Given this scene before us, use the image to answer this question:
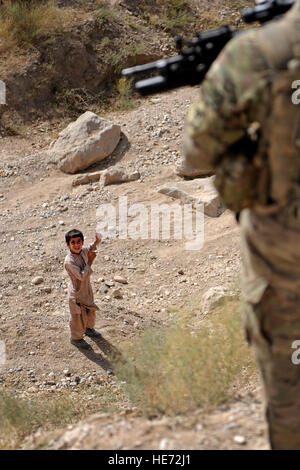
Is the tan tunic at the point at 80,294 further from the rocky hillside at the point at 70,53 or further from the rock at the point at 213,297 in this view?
the rocky hillside at the point at 70,53

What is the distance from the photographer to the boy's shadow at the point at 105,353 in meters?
5.62

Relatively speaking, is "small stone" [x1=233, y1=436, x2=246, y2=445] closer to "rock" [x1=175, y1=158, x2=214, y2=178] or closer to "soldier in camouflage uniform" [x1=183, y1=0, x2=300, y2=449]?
"soldier in camouflage uniform" [x1=183, y1=0, x2=300, y2=449]

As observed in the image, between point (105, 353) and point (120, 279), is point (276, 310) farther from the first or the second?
point (120, 279)

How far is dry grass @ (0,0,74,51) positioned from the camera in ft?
37.4

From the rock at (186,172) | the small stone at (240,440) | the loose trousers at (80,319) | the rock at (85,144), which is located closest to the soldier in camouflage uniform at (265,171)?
the small stone at (240,440)

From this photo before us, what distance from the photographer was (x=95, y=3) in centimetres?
1231

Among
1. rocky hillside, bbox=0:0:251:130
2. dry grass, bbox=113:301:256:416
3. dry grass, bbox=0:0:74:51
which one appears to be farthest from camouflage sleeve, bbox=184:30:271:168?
dry grass, bbox=0:0:74:51

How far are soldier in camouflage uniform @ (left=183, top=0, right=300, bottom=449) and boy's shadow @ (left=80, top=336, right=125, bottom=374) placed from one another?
297 cm

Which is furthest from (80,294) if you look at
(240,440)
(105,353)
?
(240,440)

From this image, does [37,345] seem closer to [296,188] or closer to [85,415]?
[85,415]

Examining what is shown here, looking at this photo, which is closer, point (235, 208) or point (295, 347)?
point (235, 208)

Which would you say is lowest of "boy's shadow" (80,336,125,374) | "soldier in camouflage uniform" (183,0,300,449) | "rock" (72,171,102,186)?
"boy's shadow" (80,336,125,374)
